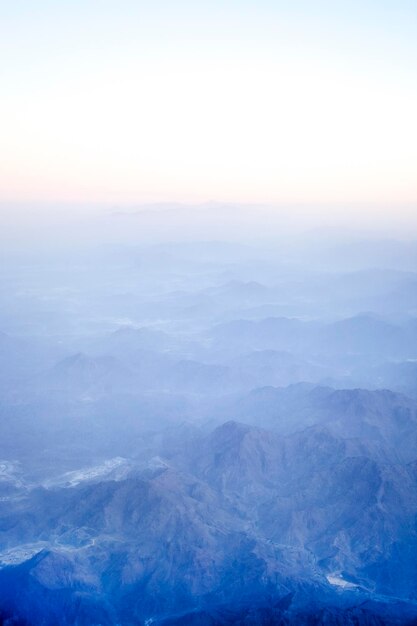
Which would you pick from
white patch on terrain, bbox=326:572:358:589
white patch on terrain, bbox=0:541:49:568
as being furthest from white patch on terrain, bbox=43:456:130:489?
white patch on terrain, bbox=326:572:358:589

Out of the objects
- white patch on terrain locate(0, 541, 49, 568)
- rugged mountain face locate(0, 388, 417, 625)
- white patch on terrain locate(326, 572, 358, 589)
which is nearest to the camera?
rugged mountain face locate(0, 388, 417, 625)

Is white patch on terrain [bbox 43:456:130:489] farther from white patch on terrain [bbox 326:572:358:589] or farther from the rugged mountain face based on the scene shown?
white patch on terrain [bbox 326:572:358:589]

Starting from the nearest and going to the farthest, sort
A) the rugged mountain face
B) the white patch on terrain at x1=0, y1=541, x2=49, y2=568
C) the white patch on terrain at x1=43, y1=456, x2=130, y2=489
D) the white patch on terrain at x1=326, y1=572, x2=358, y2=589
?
the rugged mountain face
the white patch on terrain at x1=326, y1=572, x2=358, y2=589
the white patch on terrain at x1=0, y1=541, x2=49, y2=568
the white patch on terrain at x1=43, y1=456, x2=130, y2=489

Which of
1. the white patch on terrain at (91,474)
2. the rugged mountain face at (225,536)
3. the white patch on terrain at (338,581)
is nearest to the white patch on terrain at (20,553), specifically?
the rugged mountain face at (225,536)

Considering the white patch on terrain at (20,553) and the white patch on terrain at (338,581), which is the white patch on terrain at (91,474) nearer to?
the white patch on terrain at (20,553)

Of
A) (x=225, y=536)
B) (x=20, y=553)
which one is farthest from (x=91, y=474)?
(x=225, y=536)

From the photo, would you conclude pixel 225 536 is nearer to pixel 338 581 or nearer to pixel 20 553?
pixel 338 581

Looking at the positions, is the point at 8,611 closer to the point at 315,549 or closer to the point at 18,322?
the point at 315,549

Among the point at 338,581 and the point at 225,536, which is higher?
the point at 225,536

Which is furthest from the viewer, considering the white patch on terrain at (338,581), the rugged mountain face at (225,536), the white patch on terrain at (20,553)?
the white patch on terrain at (20,553)

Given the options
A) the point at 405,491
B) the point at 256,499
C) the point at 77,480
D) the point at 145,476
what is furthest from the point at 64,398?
the point at 405,491

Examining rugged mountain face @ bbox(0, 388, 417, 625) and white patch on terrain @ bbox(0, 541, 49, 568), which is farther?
white patch on terrain @ bbox(0, 541, 49, 568)
